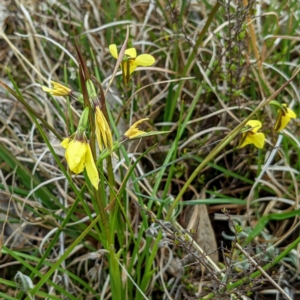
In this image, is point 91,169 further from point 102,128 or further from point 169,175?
point 169,175

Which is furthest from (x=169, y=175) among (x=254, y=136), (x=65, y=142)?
(x=65, y=142)

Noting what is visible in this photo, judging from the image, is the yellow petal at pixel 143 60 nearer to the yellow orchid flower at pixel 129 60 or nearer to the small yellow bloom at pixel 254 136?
the yellow orchid flower at pixel 129 60

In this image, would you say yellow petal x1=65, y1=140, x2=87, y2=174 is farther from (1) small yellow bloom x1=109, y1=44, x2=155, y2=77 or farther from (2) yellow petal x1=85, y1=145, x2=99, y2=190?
(1) small yellow bloom x1=109, y1=44, x2=155, y2=77

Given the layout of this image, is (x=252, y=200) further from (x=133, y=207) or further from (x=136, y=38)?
(x=136, y=38)

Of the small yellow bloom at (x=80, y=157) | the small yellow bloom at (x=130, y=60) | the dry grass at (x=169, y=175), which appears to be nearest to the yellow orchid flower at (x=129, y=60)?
the small yellow bloom at (x=130, y=60)

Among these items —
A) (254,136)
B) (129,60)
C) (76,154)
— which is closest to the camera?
(76,154)

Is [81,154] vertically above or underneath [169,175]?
above

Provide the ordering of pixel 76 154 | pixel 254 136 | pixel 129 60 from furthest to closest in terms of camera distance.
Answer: pixel 254 136
pixel 129 60
pixel 76 154

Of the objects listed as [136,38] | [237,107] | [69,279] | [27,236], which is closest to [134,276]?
[69,279]
